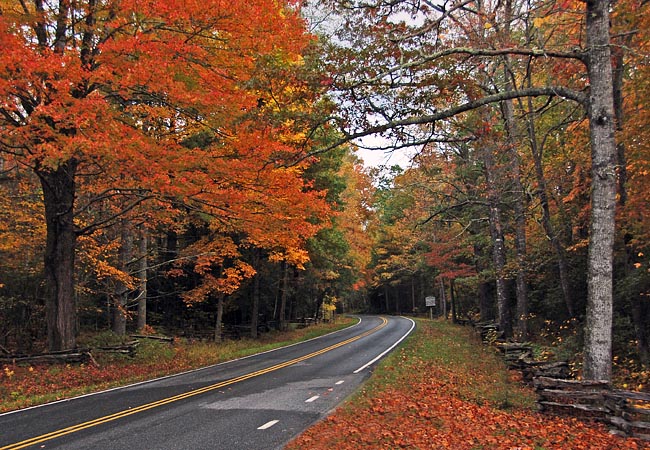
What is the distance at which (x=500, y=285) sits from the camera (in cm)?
1800

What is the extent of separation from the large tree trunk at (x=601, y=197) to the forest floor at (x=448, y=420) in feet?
4.43

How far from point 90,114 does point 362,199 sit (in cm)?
3389

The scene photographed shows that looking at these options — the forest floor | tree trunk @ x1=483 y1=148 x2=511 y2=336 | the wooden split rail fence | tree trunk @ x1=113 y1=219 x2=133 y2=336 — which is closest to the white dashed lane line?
the forest floor

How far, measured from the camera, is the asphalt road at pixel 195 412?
7152 mm

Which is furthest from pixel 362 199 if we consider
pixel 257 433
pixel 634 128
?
pixel 257 433

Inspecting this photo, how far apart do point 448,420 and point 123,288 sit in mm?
14655

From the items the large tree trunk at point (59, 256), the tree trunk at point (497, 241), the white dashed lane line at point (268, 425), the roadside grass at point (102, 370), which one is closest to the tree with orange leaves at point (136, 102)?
the large tree trunk at point (59, 256)

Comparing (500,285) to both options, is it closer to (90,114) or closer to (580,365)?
(580,365)

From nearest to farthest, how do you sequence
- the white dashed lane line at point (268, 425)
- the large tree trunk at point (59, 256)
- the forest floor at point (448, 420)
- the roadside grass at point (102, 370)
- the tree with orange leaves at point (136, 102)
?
the forest floor at point (448, 420)
the white dashed lane line at point (268, 425)
the tree with orange leaves at point (136, 102)
the roadside grass at point (102, 370)
the large tree trunk at point (59, 256)

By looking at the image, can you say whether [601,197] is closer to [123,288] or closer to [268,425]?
[268,425]

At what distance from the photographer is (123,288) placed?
59.6 ft

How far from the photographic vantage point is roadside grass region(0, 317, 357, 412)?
10.9 metres

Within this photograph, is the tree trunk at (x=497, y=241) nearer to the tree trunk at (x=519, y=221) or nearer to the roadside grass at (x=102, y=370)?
the tree trunk at (x=519, y=221)

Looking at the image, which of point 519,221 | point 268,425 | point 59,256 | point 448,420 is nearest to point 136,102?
point 59,256
